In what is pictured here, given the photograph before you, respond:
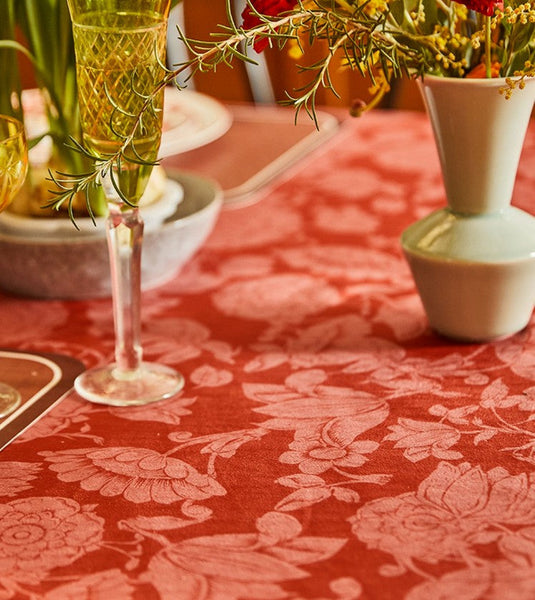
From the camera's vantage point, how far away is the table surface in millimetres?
523

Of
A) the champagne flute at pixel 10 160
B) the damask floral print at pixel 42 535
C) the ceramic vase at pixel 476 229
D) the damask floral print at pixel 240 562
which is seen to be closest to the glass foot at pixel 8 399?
the champagne flute at pixel 10 160

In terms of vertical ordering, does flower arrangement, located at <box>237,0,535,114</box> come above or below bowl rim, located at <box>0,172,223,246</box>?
above

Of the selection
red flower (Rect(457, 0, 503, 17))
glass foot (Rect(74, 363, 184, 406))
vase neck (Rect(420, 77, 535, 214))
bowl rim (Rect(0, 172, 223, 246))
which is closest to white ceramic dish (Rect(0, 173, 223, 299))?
bowl rim (Rect(0, 172, 223, 246))

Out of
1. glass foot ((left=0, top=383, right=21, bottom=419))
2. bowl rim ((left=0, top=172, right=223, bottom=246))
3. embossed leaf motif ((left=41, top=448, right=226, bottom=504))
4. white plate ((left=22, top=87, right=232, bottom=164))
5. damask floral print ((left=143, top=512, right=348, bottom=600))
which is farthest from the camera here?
white plate ((left=22, top=87, right=232, bottom=164))

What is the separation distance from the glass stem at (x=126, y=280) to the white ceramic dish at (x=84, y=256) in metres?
0.16

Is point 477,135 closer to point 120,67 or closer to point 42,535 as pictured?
point 120,67

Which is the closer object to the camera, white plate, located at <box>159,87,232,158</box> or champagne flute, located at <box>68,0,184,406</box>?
champagne flute, located at <box>68,0,184,406</box>

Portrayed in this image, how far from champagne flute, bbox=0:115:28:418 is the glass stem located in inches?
2.9

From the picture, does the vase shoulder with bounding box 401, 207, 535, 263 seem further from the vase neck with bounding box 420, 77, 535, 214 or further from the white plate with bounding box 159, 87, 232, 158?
the white plate with bounding box 159, 87, 232, 158

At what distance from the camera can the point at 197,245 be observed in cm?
100

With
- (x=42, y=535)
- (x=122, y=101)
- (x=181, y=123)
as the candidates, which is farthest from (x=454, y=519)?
(x=181, y=123)

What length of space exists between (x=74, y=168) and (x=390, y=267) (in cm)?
35

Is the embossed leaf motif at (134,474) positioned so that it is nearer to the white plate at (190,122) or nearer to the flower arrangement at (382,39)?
the flower arrangement at (382,39)

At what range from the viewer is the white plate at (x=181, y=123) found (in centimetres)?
116
